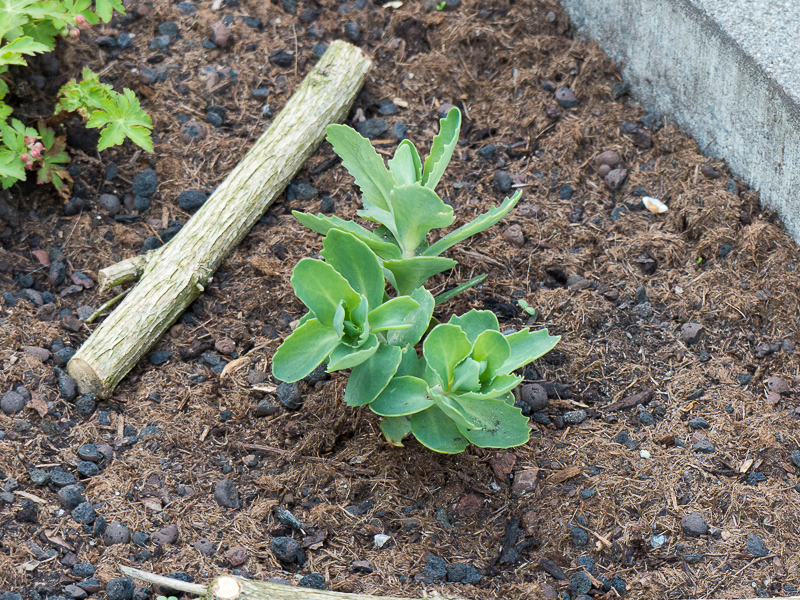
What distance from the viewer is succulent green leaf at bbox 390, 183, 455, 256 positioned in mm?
1901

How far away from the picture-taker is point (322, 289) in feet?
6.07

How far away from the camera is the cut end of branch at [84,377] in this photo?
227 cm

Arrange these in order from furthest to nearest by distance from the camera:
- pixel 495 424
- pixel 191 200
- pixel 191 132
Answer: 1. pixel 191 132
2. pixel 191 200
3. pixel 495 424

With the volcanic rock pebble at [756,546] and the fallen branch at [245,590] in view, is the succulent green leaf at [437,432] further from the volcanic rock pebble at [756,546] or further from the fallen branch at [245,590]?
the volcanic rock pebble at [756,546]

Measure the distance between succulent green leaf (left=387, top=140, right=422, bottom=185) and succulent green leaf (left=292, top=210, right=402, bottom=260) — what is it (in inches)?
7.4

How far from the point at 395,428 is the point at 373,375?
0.70 ft

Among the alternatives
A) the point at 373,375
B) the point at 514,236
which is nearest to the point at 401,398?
the point at 373,375

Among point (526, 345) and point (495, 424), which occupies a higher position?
point (526, 345)

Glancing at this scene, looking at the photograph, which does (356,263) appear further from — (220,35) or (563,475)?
(220,35)

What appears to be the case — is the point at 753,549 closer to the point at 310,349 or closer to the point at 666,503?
the point at 666,503

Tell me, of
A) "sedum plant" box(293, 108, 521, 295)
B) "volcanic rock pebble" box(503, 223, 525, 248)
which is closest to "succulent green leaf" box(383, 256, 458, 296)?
"sedum plant" box(293, 108, 521, 295)

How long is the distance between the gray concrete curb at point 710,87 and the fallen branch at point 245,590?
1883 mm

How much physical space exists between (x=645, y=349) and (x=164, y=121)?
206 centimetres

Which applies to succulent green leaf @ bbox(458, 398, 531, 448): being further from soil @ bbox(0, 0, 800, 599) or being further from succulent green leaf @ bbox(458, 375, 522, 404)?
soil @ bbox(0, 0, 800, 599)
